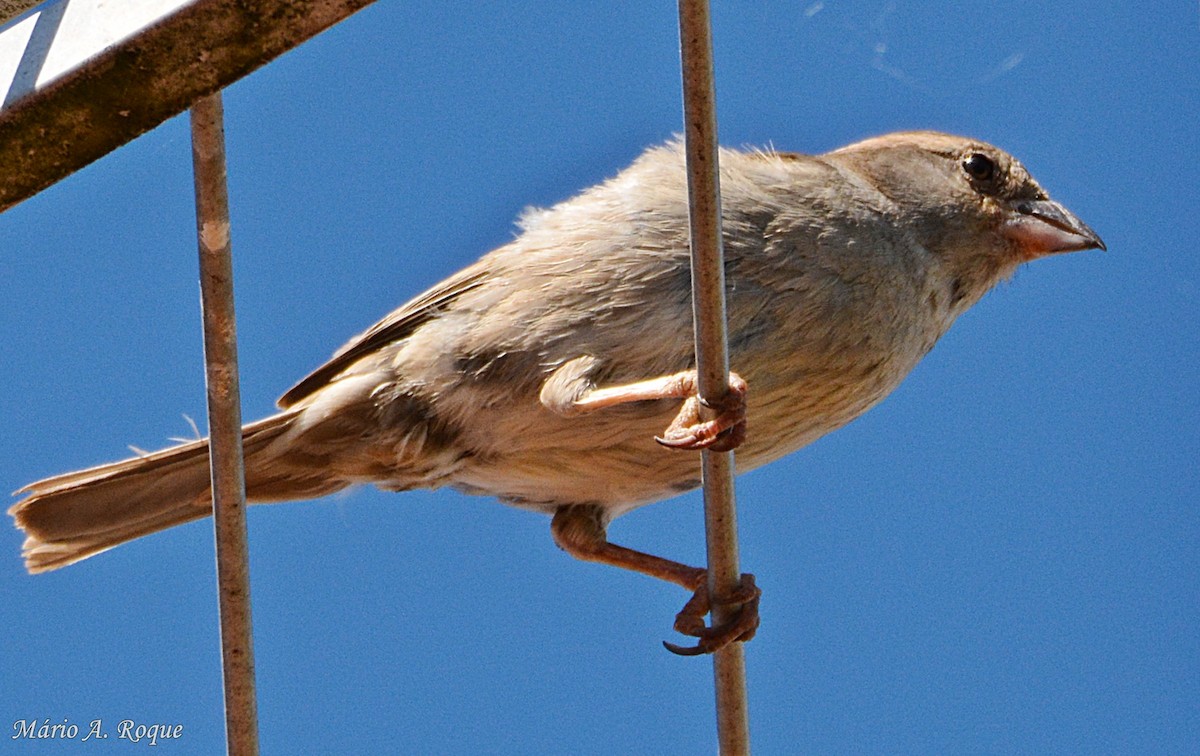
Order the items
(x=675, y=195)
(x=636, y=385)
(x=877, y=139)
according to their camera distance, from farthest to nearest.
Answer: (x=877, y=139) → (x=675, y=195) → (x=636, y=385)

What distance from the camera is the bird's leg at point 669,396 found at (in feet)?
12.6

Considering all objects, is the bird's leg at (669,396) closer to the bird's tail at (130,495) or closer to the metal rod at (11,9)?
the bird's tail at (130,495)

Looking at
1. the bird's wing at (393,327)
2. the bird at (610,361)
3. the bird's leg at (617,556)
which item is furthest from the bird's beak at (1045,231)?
the bird's wing at (393,327)

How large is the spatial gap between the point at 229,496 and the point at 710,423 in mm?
1228

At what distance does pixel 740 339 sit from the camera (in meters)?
4.47

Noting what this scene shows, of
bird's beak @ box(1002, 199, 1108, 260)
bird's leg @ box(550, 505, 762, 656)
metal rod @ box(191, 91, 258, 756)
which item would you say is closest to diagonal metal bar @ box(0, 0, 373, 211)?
metal rod @ box(191, 91, 258, 756)

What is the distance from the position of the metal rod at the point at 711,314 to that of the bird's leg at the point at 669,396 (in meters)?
0.32

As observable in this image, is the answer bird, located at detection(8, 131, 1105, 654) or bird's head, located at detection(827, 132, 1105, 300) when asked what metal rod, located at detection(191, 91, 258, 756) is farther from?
bird's head, located at detection(827, 132, 1105, 300)

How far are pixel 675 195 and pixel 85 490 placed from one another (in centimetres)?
198

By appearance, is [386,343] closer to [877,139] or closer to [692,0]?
[877,139]

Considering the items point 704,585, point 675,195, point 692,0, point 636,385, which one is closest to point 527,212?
point 675,195

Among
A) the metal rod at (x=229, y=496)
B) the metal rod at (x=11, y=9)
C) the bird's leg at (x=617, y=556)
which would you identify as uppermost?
the bird's leg at (x=617, y=556)

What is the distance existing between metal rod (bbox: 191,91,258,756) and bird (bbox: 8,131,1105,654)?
153cm

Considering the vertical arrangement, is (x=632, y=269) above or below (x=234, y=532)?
above
